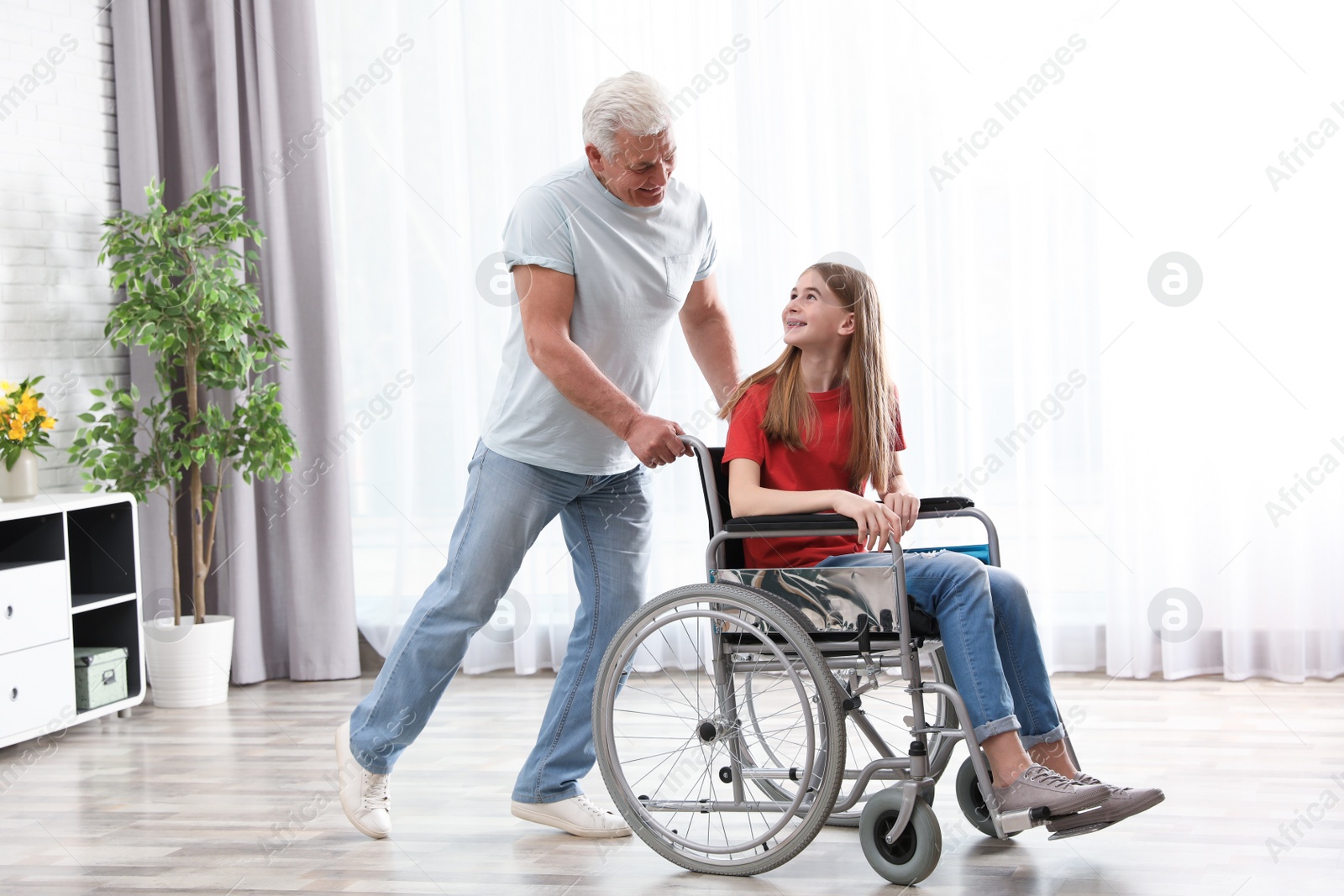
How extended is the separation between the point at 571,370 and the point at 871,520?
0.51 metres

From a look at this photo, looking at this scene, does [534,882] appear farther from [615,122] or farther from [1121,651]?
[1121,651]

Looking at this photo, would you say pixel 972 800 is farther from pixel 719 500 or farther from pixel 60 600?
pixel 60 600

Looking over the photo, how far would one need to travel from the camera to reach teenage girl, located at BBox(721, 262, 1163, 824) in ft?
5.90

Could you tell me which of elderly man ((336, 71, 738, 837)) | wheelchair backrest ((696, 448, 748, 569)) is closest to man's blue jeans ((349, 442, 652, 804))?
elderly man ((336, 71, 738, 837))

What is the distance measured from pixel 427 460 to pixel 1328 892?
2.63 metres

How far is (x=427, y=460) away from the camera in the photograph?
3.81 m

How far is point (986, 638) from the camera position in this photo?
181 cm

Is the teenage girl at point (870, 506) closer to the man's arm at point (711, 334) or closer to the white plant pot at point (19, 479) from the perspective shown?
the man's arm at point (711, 334)

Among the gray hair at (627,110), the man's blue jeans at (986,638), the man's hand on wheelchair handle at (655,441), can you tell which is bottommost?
the man's blue jeans at (986,638)

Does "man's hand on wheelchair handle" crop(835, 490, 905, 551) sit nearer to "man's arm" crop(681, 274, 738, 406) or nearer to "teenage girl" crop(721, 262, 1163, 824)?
"teenage girl" crop(721, 262, 1163, 824)

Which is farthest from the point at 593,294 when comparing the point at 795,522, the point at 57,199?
the point at 57,199

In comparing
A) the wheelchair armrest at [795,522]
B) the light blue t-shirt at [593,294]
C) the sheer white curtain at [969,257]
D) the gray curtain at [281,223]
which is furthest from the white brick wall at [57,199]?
the wheelchair armrest at [795,522]

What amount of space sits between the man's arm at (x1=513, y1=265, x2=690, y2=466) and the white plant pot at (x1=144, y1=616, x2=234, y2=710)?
6.28 feet

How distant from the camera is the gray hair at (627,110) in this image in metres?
1.95
